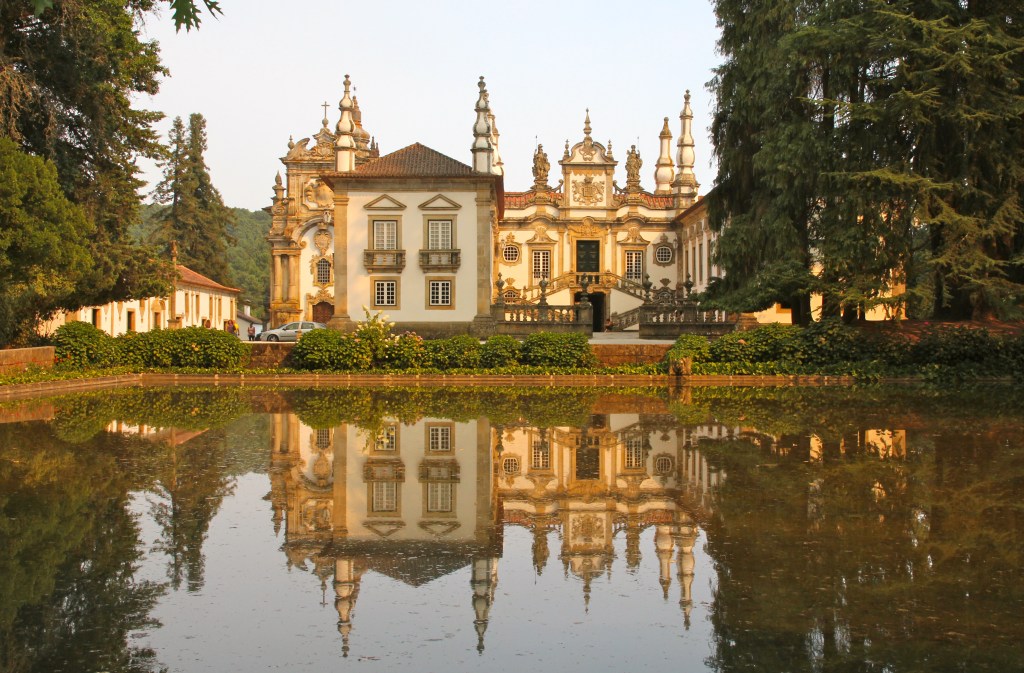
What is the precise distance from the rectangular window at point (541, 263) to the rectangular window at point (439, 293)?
14126mm

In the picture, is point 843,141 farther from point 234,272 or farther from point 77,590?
point 234,272

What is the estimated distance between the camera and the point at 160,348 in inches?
836

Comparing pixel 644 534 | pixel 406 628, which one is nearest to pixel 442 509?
pixel 644 534

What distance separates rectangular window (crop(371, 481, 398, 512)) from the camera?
22.6 feet

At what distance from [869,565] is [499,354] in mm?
15935

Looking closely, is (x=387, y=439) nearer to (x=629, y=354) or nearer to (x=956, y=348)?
(x=629, y=354)

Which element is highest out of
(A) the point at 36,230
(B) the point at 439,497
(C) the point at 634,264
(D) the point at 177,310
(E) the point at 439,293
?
(C) the point at 634,264

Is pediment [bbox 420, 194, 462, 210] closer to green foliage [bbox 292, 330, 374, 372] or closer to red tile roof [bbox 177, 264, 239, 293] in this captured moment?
green foliage [bbox 292, 330, 374, 372]

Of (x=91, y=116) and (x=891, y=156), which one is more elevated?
(x=91, y=116)

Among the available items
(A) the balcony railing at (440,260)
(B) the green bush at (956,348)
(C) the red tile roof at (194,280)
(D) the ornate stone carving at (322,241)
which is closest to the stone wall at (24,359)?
(A) the balcony railing at (440,260)

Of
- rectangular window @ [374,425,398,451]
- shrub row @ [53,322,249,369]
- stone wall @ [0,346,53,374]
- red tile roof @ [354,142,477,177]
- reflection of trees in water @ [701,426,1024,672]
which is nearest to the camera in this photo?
reflection of trees in water @ [701,426,1024,672]

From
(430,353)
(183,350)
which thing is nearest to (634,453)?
(430,353)

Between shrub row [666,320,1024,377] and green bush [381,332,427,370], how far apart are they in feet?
18.9

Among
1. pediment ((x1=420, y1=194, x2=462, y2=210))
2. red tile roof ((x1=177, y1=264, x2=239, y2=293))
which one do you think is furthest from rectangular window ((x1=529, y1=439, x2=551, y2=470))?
red tile roof ((x1=177, y1=264, x2=239, y2=293))
